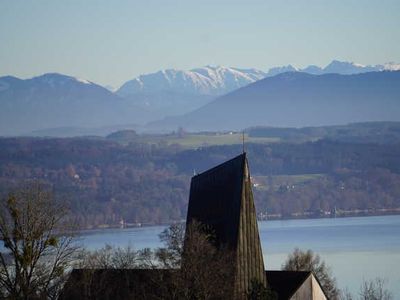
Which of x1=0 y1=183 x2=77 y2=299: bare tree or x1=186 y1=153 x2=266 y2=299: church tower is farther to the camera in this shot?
x1=186 y1=153 x2=266 y2=299: church tower

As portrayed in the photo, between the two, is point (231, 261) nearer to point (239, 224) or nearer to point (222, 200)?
point (239, 224)

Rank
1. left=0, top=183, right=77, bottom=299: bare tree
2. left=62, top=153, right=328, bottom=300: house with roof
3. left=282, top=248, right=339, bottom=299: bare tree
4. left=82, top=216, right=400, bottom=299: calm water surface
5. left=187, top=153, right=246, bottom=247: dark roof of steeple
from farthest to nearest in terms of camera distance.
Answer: left=82, top=216, right=400, bottom=299: calm water surface
left=282, top=248, right=339, bottom=299: bare tree
left=187, top=153, right=246, bottom=247: dark roof of steeple
left=62, top=153, right=328, bottom=300: house with roof
left=0, top=183, right=77, bottom=299: bare tree

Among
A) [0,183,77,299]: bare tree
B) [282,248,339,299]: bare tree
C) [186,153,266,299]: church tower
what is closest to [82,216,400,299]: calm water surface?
[282,248,339,299]: bare tree

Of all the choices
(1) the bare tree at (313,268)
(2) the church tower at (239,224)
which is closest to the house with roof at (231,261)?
(2) the church tower at (239,224)

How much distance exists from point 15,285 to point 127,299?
9.76 meters

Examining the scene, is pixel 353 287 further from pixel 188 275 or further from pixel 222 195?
pixel 188 275

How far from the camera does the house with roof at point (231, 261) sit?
43.4 metres

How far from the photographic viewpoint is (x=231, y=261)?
4228 centimetres

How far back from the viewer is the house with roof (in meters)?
43.4

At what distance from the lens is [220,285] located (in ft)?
134

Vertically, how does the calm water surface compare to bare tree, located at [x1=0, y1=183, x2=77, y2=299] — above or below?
below

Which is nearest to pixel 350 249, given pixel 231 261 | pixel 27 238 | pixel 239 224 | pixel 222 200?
pixel 222 200

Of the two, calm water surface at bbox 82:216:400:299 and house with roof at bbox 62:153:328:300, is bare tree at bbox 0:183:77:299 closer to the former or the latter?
house with roof at bbox 62:153:328:300

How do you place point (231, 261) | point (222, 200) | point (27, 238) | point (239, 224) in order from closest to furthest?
point (27, 238) < point (231, 261) < point (239, 224) < point (222, 200)
